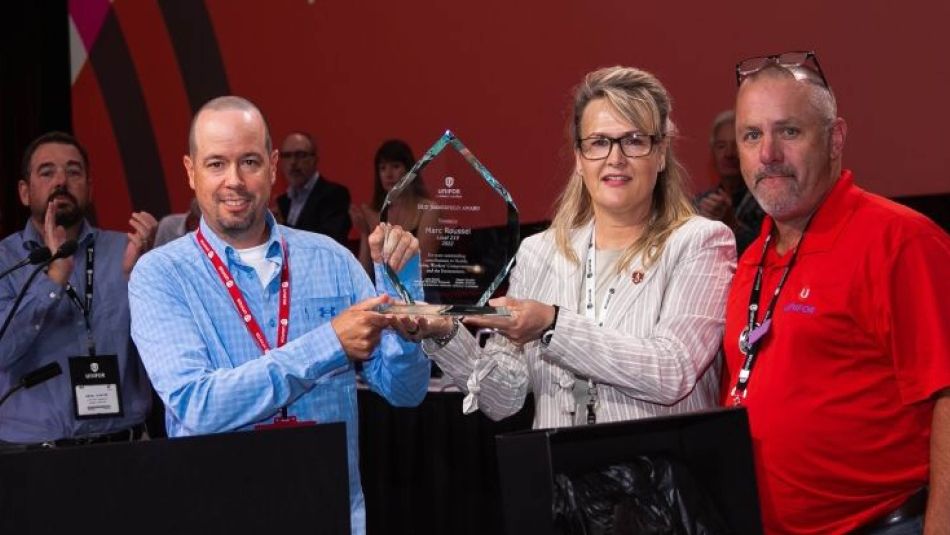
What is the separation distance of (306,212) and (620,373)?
4.45 m

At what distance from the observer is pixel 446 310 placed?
249 centimetres

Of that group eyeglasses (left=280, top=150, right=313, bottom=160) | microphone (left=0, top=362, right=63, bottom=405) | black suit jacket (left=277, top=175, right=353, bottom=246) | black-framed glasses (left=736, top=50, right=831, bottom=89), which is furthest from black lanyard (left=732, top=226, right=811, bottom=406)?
eyeglasses (left=280, top=150, right=313, bottom=160)

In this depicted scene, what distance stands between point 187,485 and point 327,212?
492 cm

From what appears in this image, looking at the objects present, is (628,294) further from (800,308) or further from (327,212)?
(327,212)

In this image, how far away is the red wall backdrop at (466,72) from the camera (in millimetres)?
5121

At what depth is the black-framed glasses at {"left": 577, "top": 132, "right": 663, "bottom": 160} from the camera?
2.63m

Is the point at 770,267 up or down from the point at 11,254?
down

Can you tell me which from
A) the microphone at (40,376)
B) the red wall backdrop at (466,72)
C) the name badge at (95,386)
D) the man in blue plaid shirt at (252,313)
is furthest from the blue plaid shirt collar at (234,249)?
the name badge at (95,386)

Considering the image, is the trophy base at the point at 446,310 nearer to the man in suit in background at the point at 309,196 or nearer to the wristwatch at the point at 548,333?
the wristwatch at the point at 548,333

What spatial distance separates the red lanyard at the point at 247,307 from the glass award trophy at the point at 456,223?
0.30 m

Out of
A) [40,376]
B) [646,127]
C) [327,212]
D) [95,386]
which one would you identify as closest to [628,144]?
[646,127]

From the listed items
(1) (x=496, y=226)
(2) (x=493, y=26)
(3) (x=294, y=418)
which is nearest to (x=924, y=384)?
(1) (x=496, y=226)

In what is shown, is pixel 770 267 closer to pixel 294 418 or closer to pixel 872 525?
pixel 872 525

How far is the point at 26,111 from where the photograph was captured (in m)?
8.74
